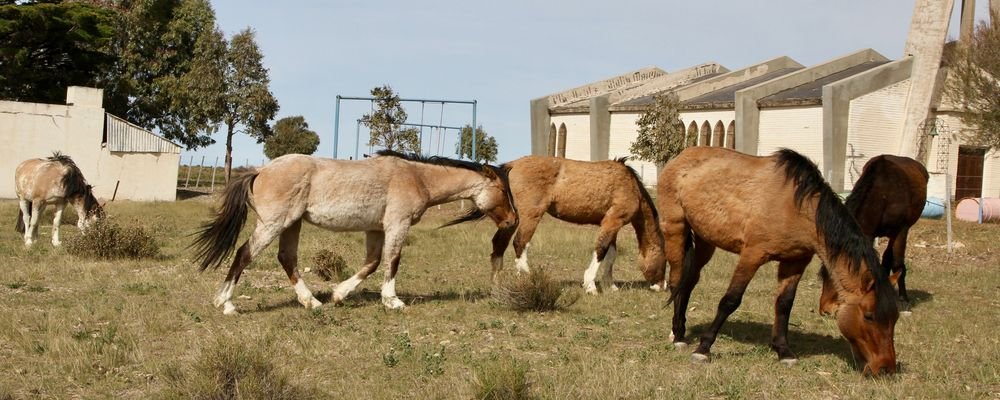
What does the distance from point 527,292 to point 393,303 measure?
1.57 meters

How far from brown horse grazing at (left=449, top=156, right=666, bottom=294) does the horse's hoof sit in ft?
8.82

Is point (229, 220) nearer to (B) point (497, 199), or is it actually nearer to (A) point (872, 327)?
(B) point (497, 199)

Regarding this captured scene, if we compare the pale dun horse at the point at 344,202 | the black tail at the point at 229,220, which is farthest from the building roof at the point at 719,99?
the black tail at the point at 229,220

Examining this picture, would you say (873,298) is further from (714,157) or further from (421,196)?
(421,196)

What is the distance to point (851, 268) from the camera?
759 cm

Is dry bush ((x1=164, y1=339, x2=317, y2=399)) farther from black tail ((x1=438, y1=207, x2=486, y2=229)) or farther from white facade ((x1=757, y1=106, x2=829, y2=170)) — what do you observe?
white facade ((x1=757, y1=106, x2=829, y2=170))

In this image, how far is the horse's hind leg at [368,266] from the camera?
1093 cm

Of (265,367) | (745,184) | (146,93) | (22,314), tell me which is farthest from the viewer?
(146,93)

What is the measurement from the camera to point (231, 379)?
6719 millimetres

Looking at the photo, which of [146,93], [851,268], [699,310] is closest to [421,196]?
[699,310]

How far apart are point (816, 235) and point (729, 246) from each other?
2.75 feet

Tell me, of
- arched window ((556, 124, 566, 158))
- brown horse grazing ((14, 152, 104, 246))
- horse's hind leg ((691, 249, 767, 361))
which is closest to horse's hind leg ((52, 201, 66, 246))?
brown horse grazing ((14, 152, 104, 246))

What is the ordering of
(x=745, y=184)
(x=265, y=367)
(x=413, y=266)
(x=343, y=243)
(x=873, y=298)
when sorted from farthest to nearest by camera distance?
1. (x=343, y=243)
2. (x=413, y=266)
3. (x=745, y=184)
4. (x=873, y=298)
5. (x=265, y=367)

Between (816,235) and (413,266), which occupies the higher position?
(816,235)
